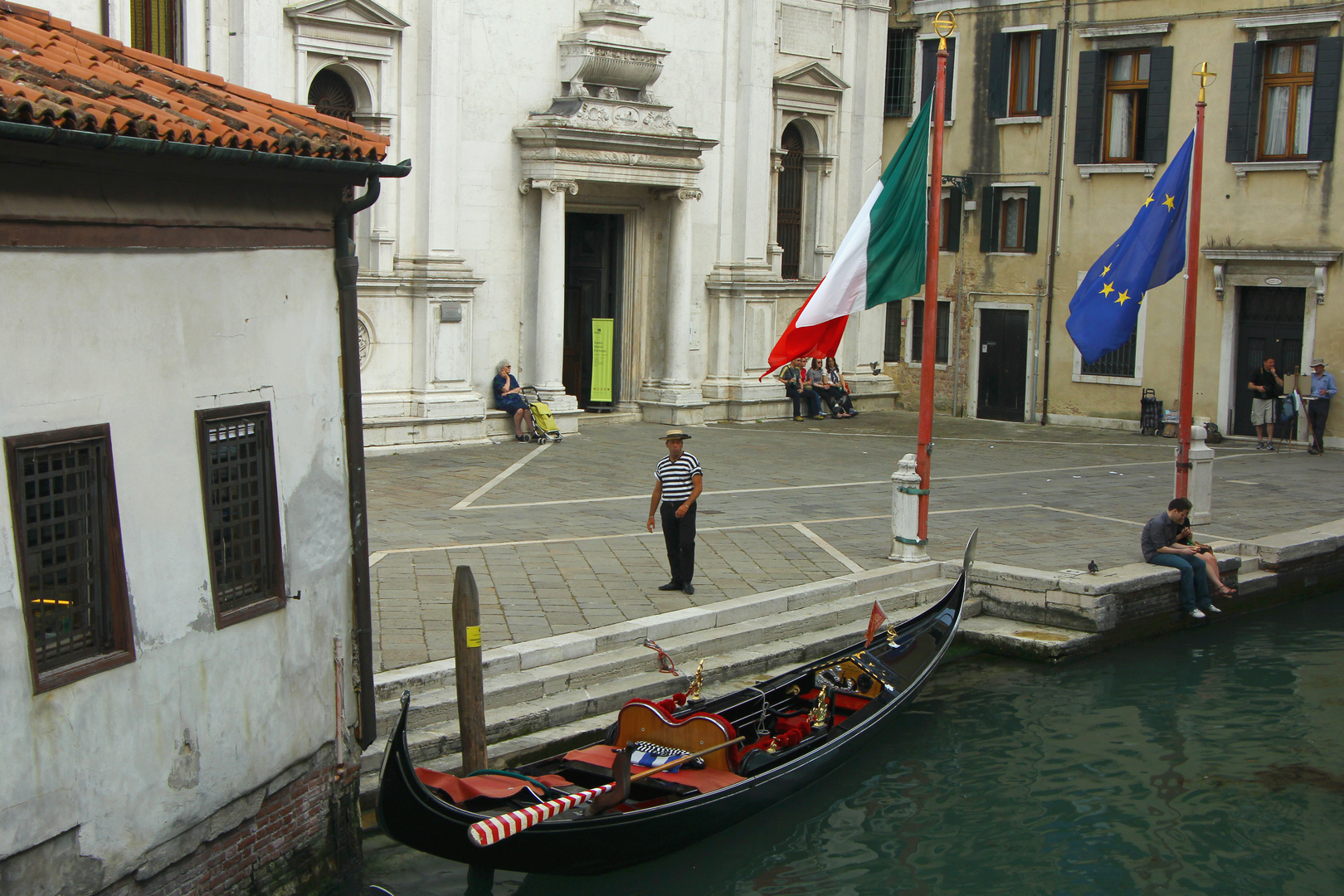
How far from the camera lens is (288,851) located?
666 centimetres

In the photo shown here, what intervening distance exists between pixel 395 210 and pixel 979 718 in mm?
10546

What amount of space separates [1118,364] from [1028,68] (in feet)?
16.6

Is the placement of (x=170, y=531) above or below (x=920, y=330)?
below

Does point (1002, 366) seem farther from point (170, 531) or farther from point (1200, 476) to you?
point (170, 531)

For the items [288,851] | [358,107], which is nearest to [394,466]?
[358,107]

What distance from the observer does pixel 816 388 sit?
22641mm

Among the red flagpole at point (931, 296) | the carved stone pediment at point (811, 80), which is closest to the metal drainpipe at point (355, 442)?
the red flagpole at point (931, 296)

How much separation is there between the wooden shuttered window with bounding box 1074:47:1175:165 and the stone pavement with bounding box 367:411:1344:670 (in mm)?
4440

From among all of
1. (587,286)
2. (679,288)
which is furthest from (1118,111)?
(587,286)

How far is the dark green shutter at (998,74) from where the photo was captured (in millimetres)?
22859

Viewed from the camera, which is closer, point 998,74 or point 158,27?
point 158,27

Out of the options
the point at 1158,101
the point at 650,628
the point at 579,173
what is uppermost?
the point at 1158,101

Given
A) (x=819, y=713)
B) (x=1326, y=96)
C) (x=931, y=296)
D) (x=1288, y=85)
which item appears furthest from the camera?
(x=1288, y=85)

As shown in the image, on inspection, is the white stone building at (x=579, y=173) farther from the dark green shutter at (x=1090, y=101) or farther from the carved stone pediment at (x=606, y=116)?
the dark green shutter at (x=1090, y=101)
